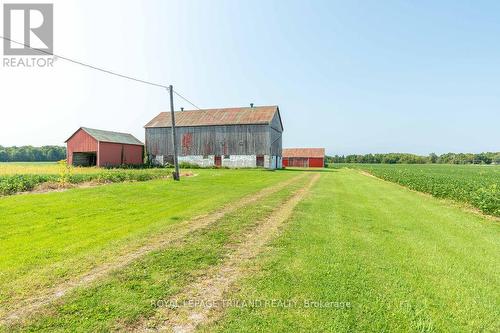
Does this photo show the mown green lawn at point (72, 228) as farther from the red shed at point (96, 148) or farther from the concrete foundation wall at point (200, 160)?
the concrete foundation wall at point (200, 160)

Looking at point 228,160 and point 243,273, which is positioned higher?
point 228,160

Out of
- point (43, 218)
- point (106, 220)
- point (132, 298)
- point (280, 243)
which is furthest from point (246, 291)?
point (43, 218)

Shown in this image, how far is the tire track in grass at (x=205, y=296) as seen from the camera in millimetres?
3492

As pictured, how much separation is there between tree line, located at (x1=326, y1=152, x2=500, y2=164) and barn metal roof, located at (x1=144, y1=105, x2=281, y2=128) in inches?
3328

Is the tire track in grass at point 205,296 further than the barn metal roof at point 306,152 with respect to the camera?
No

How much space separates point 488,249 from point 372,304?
4975 millimetres

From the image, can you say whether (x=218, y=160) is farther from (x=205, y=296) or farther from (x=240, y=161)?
(x=205, y=296)

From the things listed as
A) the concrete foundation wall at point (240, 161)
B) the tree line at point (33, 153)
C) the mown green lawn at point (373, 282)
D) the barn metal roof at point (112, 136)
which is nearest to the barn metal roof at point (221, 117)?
the barn metal roof at point (112, 136)

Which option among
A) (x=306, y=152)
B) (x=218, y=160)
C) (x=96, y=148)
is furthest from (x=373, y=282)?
(x=306, y=152)

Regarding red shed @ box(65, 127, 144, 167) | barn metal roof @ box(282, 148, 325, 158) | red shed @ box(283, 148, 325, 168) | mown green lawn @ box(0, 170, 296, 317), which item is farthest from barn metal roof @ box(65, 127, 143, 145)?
barn metal roof @ box(282, 148, 325, 158)

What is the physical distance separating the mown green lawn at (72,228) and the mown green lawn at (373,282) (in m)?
3.19

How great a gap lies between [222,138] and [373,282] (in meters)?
44.0

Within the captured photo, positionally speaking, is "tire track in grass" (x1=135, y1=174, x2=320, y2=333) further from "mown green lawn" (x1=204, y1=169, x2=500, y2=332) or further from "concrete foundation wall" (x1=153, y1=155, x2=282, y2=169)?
"concrete foundation wall" (x1=153, y1=155, x2=282, y2=169)

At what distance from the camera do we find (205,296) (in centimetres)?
420
